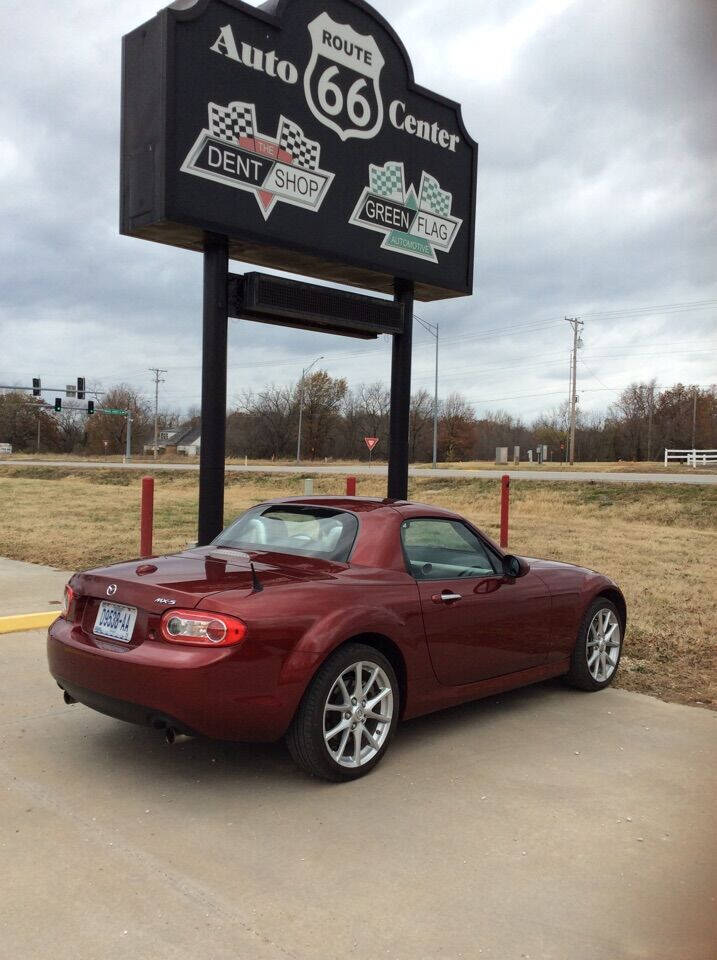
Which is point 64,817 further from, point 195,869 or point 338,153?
point 338,153

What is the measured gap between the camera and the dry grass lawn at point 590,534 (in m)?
7.09

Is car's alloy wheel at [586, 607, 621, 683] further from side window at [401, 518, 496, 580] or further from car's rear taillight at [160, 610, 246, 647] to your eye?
car's rear taillight at [160, 610, 246, 647]

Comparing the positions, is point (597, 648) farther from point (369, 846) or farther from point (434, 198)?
point (434, 198)

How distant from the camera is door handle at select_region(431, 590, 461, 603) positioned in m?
4.67

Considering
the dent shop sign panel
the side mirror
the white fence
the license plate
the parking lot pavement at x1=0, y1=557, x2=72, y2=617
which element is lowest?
the parking lot pavement at x1=0, y1=557, x2=72, y2=617

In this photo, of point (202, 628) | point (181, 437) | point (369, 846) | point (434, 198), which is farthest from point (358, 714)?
point (181, 437)

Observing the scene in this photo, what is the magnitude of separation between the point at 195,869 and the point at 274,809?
0.64m

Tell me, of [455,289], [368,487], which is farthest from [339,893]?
[368,487]

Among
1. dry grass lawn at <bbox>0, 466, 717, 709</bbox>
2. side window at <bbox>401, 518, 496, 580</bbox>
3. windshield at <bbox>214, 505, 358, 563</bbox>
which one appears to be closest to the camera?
windshield at <bbox>214, 505, 358, 563</bbox>

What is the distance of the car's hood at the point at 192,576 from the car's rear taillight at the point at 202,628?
6cm

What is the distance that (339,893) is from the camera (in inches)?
122

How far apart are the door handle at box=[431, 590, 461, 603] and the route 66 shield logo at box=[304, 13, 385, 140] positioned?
592 centimetres

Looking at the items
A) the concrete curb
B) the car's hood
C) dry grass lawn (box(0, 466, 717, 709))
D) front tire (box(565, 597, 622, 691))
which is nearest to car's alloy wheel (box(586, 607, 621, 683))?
front tire (box(565, 597, 622, 691))

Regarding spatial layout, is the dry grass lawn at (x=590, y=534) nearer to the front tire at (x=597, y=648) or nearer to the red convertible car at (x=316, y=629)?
the front tire at (x=597, y=648)
